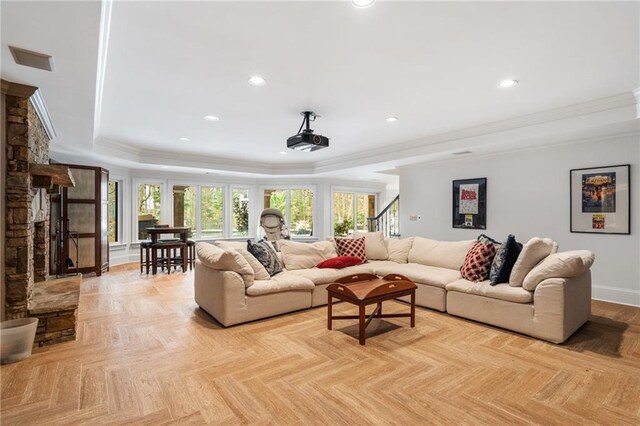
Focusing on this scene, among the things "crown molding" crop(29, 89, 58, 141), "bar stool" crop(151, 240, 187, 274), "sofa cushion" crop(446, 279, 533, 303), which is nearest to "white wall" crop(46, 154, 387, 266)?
"bar stool" crop(151, 240, 187, 274)

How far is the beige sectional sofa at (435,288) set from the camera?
10.3 ft

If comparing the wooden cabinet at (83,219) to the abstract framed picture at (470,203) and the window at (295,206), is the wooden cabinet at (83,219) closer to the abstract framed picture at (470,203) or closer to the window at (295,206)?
the window at (295,206)

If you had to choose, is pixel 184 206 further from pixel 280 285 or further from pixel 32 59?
pixel 32 59

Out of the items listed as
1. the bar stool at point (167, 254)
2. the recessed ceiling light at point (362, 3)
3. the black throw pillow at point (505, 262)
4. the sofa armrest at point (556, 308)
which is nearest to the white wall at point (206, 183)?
the bar stool at point (167, 254)

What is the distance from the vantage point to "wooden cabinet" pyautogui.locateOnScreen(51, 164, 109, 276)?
18.9ft

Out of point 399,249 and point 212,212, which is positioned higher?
point 212,212

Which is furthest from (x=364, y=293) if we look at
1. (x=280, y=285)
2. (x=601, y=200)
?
(x=601, y=200)

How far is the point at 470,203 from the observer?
5.95 metres

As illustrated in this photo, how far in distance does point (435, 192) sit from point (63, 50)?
5.86 metres

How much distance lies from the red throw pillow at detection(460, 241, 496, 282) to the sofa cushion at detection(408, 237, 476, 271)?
19.8 inches

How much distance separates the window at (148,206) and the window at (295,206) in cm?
282

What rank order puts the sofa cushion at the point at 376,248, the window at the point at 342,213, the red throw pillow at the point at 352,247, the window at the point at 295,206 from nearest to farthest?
the red throw pillow at the point at 352,247, the sofa cushion at the point at 376,248, the window at the point at 295,206, the window at the point at 342,213

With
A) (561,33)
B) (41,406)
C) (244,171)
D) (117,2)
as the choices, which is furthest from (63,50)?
(244,171)

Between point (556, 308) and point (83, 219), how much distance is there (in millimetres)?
7054
